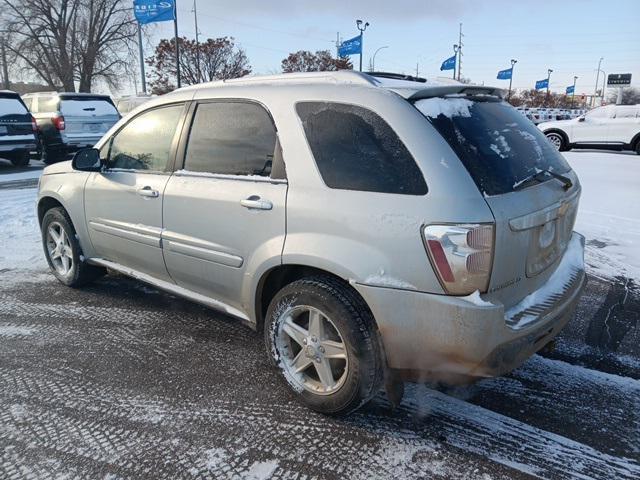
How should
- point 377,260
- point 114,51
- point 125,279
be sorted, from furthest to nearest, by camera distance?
point 114,51, point 125,279, point 377,260

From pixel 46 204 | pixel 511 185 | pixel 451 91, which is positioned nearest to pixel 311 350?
pixel 511 185

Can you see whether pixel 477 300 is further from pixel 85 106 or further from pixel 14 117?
pixel 85 106

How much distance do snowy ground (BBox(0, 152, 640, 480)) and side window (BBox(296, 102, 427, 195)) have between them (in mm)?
1273

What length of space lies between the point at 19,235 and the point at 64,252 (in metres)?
2.40

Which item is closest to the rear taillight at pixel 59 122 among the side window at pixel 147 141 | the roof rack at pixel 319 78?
the side window at pixel 147 141

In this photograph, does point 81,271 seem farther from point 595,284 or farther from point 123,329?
point 595,284

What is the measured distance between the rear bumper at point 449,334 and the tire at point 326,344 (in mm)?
106

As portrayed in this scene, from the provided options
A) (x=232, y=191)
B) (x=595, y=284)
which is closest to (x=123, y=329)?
(x=232, y=191)

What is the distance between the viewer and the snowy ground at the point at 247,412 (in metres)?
2.39

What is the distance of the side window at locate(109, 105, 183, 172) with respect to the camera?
3.59 m

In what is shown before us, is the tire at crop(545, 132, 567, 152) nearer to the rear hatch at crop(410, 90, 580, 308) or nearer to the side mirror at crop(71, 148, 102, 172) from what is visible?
the rear hatch at crop(410, 90, 580, 308)

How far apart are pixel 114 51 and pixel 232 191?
4084 cm

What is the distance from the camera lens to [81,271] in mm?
4559

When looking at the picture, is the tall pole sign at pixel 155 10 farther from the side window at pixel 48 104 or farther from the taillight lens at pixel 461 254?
the taillight lens at pixel 461 254
